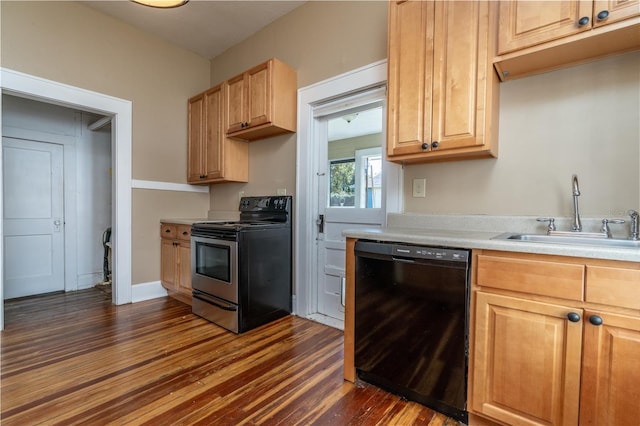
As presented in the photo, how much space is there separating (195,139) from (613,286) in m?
3.80

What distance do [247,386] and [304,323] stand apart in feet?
3.31

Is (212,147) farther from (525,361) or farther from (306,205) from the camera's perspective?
(525,361)

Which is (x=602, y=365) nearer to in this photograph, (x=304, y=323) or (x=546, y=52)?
(x=546, y=52)

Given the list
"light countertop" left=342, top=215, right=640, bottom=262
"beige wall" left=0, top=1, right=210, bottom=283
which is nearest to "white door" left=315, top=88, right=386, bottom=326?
"light countertop" left=342, top=215, right=640, bottom=262

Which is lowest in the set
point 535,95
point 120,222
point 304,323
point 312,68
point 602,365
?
point 304,323

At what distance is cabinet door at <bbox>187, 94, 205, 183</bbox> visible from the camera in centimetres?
356

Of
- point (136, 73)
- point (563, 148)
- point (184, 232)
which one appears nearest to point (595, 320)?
point (563, 148)

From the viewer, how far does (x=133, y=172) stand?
10.9 feet

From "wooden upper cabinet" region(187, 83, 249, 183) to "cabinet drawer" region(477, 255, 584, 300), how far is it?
2687mm

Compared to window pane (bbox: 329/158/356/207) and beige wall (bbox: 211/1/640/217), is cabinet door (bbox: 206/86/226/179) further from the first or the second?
beige wall (bbox: 211/1/640/217)

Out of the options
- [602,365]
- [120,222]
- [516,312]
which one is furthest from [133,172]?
[602,365]

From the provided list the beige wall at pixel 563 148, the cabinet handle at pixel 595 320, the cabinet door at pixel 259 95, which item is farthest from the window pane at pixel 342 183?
the cabinet handle at pixel 595 320

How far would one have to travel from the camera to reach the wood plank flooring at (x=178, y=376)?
59.3 inches

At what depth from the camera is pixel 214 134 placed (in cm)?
337
